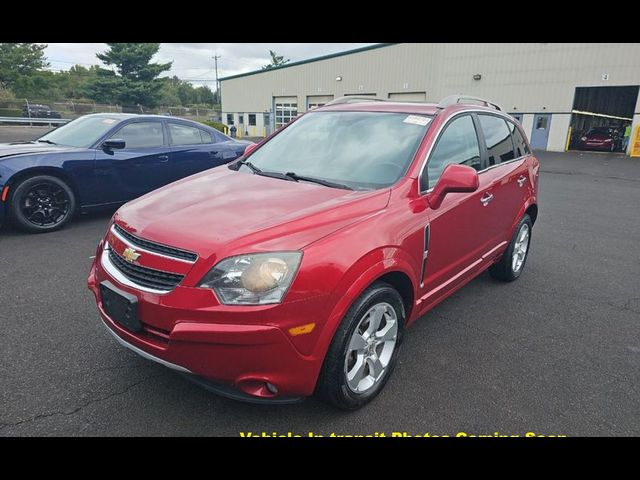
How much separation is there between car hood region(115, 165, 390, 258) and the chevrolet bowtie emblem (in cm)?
10

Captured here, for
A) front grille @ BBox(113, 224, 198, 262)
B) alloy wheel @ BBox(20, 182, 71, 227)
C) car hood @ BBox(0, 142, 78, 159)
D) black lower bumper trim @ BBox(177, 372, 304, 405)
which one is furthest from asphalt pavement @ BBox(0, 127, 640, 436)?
car hood @ BBox(0, 142, 78, 159)

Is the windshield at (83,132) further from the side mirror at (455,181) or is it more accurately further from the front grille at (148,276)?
the side mirror at (455,181)

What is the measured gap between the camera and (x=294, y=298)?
2102 millimetres

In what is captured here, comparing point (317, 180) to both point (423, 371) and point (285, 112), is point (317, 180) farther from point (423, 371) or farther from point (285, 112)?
point (285, 112)

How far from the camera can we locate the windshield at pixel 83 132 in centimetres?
645

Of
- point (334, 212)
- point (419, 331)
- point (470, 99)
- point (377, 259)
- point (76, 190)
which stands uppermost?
point (470, 99)

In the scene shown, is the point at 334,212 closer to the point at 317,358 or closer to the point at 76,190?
the point at 317,358

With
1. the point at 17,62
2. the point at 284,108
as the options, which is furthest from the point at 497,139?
the point at 17,62

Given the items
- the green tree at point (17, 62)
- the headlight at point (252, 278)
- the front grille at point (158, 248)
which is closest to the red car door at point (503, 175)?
the headlight at point (252, 278)

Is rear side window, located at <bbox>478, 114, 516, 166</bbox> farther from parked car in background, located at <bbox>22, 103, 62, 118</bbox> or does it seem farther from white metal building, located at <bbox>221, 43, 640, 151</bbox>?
parked car in background, located at <bbox>22, 103, 62, 118</bbox>

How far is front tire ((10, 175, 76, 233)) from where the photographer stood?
5.73 m

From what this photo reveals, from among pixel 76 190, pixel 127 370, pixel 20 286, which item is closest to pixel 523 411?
pixel 127 370

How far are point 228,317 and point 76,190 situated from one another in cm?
520

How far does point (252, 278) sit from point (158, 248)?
0.58 meters
